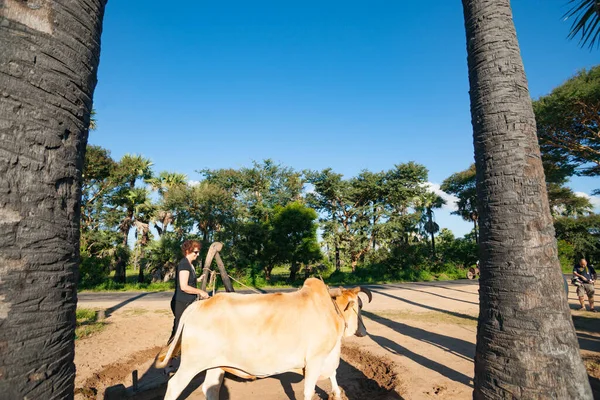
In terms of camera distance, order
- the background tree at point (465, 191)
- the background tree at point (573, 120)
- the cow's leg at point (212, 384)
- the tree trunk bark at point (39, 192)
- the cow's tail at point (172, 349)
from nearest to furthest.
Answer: the tree trunk bark at point (39, 192) → the cow's tail at point (172, 349) → the cow's leg at point (212, 384) → the background tree at point (573, 120) → the background tree at point (465, 191)

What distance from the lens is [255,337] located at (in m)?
3.78

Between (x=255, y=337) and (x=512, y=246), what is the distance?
289cm

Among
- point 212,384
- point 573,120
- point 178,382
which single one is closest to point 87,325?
point 212,384

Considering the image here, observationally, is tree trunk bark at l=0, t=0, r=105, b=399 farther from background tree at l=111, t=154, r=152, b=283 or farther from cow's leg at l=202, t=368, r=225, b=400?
background tree at l=111, t=154, r=152, b=283

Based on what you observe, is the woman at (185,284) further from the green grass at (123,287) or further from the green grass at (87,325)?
the green grass at (123,287)

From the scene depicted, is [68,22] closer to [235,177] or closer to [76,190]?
[76,190]

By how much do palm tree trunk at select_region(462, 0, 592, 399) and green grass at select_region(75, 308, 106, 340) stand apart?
9.04m

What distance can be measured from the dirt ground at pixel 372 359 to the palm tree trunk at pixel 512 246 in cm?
246

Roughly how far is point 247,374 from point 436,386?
3044mm

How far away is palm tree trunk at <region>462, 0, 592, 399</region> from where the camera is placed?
2480 millimetres

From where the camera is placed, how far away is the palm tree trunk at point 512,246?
2480 mm

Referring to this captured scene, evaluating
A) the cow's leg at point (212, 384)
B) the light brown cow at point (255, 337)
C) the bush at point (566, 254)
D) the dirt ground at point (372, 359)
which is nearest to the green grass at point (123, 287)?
the dirt ground at point (372, 359)

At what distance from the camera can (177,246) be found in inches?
863

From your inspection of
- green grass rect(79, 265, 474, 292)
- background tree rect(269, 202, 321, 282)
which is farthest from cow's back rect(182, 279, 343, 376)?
background tree rect(269, 202, 321, 282)
